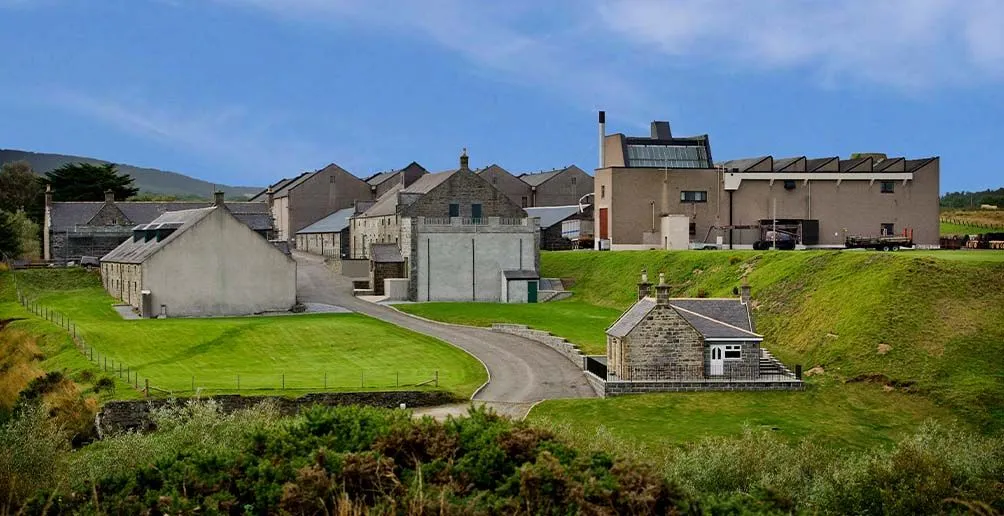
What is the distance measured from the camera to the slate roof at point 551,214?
87062 millimetres

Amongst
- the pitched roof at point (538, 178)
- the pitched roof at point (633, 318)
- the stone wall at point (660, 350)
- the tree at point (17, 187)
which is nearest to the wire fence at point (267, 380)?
the pitched roof at point (633, 318)

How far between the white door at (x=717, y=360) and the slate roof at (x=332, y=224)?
53.2 meters

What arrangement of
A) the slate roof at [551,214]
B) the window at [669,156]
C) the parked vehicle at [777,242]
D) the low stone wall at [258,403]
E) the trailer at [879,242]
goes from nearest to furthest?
1. the low stone wall at [258,403]
2. the trailer at [879,242]
3. the parked vehicle at [777,242]
4. the window at [669,156]
5. the slate roof at [551,214]

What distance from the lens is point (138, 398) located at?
3494cm

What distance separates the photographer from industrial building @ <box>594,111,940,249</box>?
240 ft

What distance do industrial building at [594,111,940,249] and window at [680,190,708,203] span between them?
0.09ft

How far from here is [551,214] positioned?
90.1 meters

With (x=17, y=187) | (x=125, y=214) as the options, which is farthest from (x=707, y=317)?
(x=17, y=187)

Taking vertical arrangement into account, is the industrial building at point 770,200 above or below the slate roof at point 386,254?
above

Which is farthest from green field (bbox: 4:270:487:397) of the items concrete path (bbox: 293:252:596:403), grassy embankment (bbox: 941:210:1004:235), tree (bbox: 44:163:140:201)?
grassy embankment (bbox: 941:210:1004:235)

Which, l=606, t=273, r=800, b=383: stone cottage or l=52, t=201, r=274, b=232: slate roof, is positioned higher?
l=52, t=201, r=274, b=232: slate roof

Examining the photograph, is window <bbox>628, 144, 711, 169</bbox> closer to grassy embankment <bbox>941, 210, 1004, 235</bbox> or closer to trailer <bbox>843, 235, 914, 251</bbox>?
trailer <bbox>843, 235, 914, 251</bbox>

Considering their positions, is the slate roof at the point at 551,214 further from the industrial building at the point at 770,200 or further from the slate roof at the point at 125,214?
the slate roof at the point at 125,214

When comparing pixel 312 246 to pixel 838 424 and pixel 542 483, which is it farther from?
pixel 542 483
